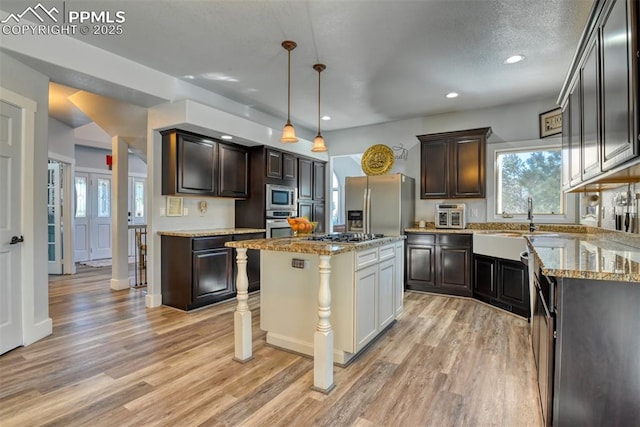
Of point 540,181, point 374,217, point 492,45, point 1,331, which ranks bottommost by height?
point 1,331

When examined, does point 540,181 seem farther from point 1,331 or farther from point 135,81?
point 1,331

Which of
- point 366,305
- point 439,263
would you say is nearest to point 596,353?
point 366,305

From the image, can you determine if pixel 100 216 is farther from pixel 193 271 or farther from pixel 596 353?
pixel 596 353

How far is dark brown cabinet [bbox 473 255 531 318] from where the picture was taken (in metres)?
3.58

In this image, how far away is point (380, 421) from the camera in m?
1.81

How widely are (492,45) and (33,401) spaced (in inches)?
176

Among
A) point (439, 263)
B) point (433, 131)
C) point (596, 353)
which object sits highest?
point (433, 131)

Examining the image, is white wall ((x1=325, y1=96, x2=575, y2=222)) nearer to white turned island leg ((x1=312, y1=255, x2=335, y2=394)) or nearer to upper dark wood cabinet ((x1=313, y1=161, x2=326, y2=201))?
upper dark wood cabinet ((x1=313, y1=161, x2=326, y2=201))

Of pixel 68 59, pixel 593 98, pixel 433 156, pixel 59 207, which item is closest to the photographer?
pixel 593 98

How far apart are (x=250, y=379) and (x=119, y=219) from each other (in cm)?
373

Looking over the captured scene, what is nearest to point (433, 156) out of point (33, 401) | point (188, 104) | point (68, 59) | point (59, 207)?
point (188, 104)

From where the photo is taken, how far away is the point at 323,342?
84.0 inches

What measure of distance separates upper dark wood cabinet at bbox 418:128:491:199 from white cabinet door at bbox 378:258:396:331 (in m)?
2.20

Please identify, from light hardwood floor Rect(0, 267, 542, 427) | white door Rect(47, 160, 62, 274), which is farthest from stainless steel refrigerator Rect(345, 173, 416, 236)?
white door Rect(47, 160, 62, 274)
